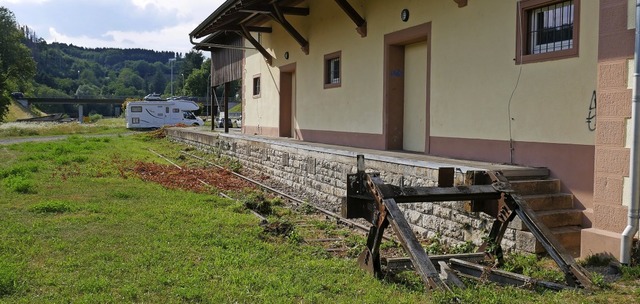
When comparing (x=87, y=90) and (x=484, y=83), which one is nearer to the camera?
(x=484, y=83)

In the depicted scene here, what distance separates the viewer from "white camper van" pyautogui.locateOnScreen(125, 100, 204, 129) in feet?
154

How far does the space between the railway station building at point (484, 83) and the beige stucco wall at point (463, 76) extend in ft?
0.06

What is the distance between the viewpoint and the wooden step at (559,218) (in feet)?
20.4

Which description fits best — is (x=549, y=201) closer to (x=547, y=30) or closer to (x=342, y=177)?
(x=547, y=30)

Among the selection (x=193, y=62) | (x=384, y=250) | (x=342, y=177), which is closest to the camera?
(x=384, y=250)

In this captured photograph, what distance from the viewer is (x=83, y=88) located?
14525 centimetres

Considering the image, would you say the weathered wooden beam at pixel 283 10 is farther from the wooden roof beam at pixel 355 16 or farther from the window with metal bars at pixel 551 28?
the window with metal bars at pixel 551 28

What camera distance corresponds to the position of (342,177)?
10.5m

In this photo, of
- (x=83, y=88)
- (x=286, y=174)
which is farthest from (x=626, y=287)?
(x=83, y=88)

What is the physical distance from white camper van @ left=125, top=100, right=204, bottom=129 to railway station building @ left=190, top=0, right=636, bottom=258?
109 ft

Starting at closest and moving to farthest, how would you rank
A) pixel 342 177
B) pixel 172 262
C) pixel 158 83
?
pixel 172 262 < pixel 342 177 < pixel 158 83

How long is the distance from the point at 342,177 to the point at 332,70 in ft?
15.2

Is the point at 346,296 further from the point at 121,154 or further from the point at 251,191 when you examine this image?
the point at 121,154

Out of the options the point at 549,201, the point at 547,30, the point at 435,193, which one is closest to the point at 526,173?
the point at 549,201
